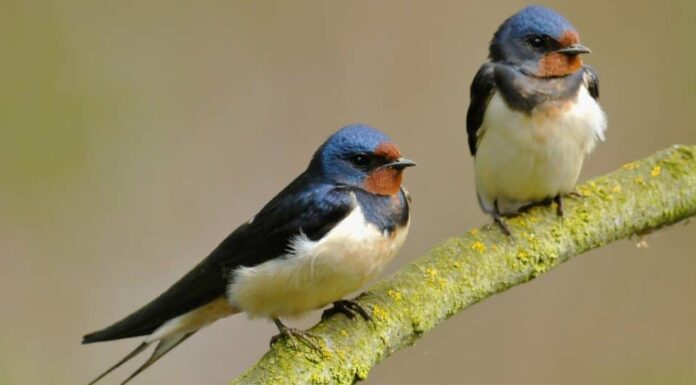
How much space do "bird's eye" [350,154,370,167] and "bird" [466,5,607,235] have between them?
534mm

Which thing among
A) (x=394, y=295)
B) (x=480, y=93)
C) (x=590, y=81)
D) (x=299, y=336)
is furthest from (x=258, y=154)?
(x=299, y=336)

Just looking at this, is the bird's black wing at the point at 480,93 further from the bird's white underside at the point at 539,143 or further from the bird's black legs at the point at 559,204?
the bird's black legs at the point at 559,204

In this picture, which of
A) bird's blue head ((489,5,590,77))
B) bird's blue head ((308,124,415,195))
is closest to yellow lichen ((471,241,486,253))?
bird's blue head ((308,124,415,195))

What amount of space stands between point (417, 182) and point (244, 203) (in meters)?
0.65

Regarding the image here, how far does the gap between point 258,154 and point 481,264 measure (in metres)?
1.97

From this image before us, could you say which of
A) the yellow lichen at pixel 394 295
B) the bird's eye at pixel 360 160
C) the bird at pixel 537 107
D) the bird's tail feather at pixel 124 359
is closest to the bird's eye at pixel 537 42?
the bird at pixel 537 107

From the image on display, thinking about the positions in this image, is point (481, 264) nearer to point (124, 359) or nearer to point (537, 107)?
point (537, 107)

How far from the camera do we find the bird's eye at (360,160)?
8.57 feet

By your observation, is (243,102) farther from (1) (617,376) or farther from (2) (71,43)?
(1) (617,376)

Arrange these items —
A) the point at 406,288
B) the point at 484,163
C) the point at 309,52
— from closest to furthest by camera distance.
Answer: the point at 406,288, the point at 484,163, the point at 309,52

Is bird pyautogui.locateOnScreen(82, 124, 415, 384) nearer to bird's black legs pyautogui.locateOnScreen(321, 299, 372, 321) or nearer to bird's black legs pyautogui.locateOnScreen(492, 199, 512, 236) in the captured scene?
bird's black legs pyautogui.locateOnScreen(321, 299, 372, 321)

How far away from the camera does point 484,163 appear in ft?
10.6

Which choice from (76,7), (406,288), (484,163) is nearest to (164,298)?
(406,288)

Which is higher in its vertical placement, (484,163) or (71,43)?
(71,43)
